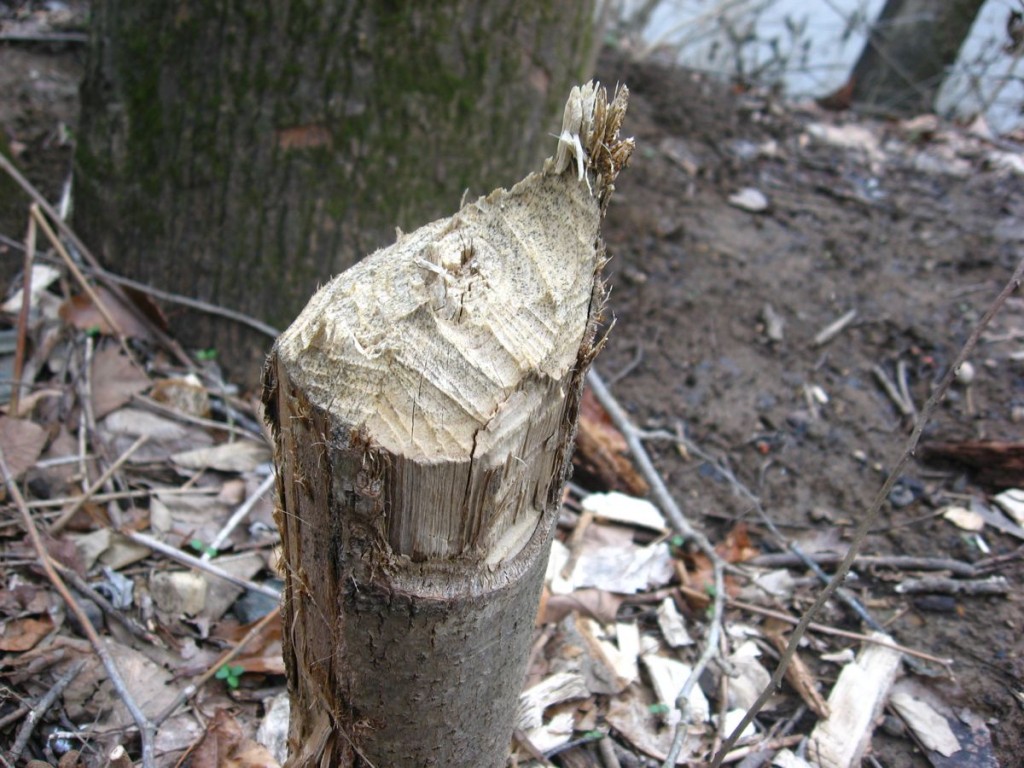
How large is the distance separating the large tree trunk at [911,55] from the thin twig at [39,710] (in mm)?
5788

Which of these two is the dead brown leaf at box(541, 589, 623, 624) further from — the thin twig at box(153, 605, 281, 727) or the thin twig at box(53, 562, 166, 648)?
the thin twig at box(53, 562, 166, 648)

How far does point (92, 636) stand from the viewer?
1.73 metres

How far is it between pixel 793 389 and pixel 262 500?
78.6 inches

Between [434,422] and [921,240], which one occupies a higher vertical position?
[434,422]

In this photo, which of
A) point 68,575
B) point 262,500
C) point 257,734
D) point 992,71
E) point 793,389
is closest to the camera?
point 257,734

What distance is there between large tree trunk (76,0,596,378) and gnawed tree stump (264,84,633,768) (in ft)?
4.64

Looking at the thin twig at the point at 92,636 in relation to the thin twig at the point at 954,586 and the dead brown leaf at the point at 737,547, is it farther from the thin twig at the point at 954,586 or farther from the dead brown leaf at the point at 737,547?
the thin twig at the point at 954,586

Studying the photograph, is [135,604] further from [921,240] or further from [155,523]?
[921,240]

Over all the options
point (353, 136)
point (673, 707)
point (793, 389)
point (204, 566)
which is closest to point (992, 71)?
point (793, 389)

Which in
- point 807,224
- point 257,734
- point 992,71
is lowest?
point 257,734

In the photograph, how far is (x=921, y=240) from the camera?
3857mm

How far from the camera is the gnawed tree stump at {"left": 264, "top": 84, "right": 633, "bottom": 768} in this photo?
3.29 feet

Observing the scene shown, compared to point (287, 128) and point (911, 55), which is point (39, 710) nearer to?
point (287, 128)

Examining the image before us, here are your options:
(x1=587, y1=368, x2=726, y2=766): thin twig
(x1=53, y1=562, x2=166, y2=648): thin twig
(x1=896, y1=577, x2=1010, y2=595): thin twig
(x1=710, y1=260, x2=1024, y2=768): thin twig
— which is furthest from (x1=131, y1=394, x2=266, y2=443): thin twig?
(x1=896, y1=577, x2=1010, y2=595): thin twig
